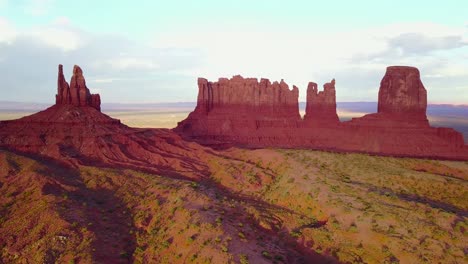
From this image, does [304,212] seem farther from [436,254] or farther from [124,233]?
[124,233]

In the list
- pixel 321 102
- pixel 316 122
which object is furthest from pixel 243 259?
pixel 321 102

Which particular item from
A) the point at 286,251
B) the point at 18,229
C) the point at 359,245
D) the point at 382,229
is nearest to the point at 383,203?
the point at 382,229

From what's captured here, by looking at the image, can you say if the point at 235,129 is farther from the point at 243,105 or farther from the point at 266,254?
the point at 266,254

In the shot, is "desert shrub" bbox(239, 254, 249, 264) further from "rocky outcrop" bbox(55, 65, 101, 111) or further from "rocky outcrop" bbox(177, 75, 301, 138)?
"rocky outcrop" bbox(177, 75, 301, 138)

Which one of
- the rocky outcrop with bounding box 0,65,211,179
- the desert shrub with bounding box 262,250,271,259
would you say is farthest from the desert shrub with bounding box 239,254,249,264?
the rocky outcrop with bounding box 0,65,211,179

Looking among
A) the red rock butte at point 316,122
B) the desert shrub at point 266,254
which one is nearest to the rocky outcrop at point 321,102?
the red rock butte at point 316,122

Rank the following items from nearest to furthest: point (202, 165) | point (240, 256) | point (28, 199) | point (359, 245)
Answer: point (240, 256)
point (359, 245)
point (28, 199)
point (202, 165)

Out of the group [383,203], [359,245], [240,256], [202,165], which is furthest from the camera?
[202,165]
